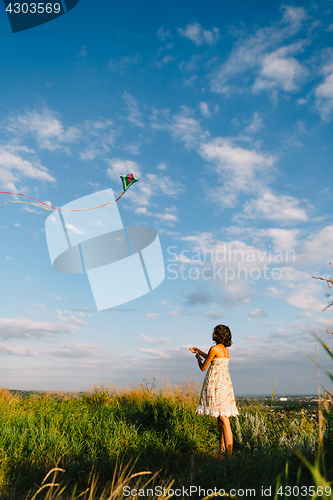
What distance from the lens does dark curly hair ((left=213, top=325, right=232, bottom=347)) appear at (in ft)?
18.7

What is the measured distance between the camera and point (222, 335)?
5.72m

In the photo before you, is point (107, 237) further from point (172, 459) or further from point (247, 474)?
point (247, 474)

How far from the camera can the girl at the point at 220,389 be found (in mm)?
5359

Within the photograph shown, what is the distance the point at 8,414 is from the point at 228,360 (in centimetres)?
486

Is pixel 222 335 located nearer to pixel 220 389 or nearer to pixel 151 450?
pixel 220 389

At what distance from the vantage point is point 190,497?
358 centimetres

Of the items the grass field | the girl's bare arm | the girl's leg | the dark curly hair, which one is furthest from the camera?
the girl's bare arm

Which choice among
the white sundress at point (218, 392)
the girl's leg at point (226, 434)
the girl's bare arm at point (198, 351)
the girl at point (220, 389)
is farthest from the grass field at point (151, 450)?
the girl's bare arm at point (198, 351)

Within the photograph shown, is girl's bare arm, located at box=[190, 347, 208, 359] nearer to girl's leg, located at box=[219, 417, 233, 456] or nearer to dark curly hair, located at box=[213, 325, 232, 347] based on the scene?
dark curly hair, located at box=[213, 325, 232, 347]

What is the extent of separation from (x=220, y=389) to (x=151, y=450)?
168 centimetres

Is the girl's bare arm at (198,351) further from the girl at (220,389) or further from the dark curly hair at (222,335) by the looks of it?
the dark curly hair at (222,335)

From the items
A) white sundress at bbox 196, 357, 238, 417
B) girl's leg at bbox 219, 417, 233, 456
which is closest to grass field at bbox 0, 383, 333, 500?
girl's leg at bbox 219, 417, 233, 456

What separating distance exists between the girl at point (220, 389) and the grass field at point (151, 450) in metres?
0.39

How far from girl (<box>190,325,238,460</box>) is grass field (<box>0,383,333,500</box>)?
1.28 ft
